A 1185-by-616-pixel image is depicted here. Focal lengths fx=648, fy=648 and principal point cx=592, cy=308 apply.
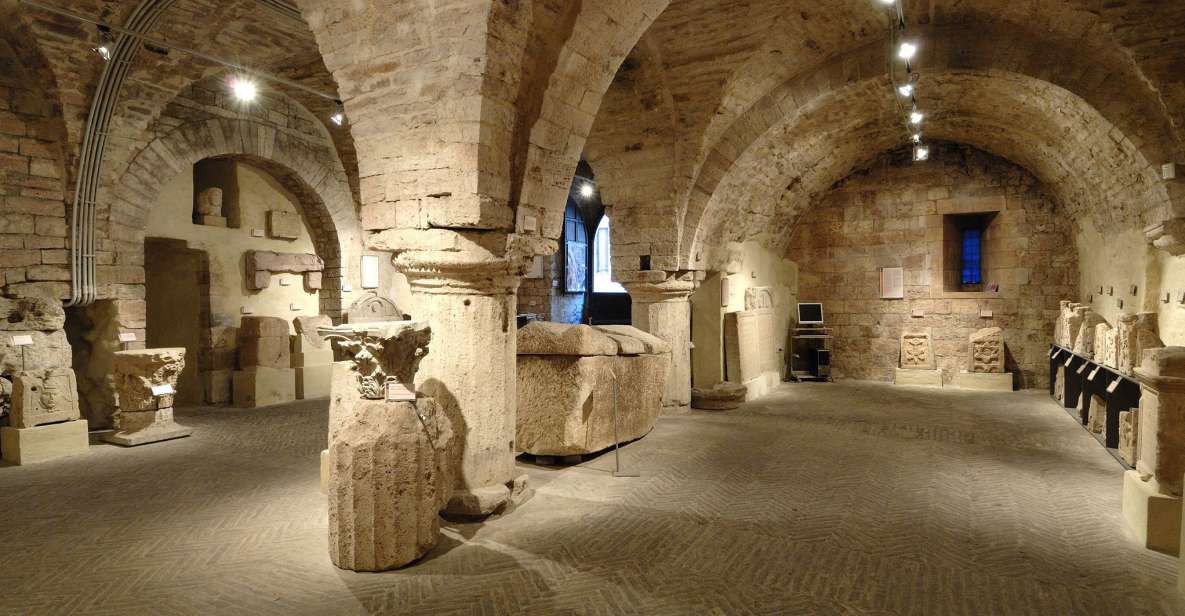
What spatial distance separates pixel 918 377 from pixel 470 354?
9.50m

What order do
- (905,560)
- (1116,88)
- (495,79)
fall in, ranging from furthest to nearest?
(1116,88) < (495,79) < (905,560)

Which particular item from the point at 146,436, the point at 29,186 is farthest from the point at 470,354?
the point at 29,186

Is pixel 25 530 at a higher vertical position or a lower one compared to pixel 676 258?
lower

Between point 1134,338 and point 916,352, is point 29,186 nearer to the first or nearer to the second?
point 1134,338

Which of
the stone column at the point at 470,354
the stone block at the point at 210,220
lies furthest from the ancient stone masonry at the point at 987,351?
the stone block at the point at 210,220

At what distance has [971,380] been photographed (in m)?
10.8

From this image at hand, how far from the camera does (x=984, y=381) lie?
10695 millimetres

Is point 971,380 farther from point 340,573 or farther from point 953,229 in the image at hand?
point 340,573

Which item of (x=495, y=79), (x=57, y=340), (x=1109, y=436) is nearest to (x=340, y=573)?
(x=495, y=79)

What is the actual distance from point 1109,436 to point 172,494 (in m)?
8.47

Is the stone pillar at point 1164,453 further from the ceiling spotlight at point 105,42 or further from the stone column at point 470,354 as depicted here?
the ceiling spotlight at point 105,42

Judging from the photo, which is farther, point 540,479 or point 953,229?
point 953,229

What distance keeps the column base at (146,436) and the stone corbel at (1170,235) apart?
1021 centimetres

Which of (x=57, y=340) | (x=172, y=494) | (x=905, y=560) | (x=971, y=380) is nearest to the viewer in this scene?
(x=905, y=560)
